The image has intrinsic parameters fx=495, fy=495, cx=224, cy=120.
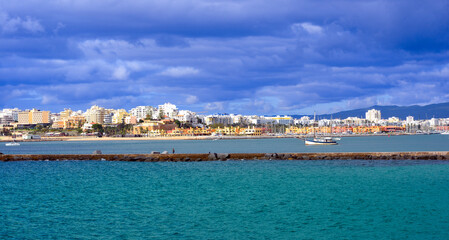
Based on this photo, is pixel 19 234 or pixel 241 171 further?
pixel 241 171

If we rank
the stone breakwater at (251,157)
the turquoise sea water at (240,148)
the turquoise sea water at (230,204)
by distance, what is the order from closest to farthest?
the turquoise sea water at (230,204) → the stone breakwater at (251,157) → the turquoise sea water at (240,148)

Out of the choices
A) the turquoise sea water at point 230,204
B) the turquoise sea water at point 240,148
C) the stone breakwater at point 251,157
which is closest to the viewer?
the turquoise sea water at point 230,204

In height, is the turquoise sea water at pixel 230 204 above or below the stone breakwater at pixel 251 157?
below

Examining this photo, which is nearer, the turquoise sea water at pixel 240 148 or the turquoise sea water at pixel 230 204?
the turquoise sea water at pixel 230 204

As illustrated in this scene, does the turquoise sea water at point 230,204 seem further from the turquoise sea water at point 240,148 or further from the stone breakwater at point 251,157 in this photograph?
the turquoise sea water at point 240,148

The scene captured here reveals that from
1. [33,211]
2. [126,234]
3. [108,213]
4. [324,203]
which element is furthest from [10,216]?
[324,203]

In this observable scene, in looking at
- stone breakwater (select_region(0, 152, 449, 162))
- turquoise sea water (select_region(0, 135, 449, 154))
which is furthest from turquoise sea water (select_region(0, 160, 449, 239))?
turquoise sea water (select_region(0, 135, 449, 154))

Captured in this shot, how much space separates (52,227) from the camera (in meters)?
15.6

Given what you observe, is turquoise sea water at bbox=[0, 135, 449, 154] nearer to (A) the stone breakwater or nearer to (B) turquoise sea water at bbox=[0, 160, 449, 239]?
(A) the stone breakwater

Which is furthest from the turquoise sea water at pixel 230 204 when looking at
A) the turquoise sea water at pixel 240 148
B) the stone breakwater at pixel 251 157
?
the turquoise sea water at pixel 240 148

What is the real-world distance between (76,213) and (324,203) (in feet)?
30.5

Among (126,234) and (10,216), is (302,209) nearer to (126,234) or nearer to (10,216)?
(126,234)

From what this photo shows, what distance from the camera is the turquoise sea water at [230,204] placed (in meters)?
14.9

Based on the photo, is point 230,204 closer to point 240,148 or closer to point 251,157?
point 251,157
